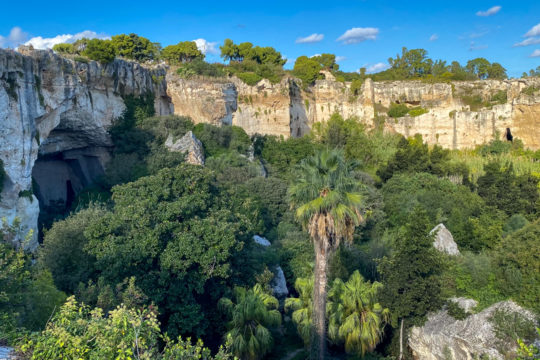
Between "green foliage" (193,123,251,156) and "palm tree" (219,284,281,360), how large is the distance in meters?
15.2

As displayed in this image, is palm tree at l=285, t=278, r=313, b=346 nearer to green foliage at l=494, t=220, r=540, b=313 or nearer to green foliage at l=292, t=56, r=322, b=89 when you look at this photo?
green foliage at l=494, t=220, r=540, b=313

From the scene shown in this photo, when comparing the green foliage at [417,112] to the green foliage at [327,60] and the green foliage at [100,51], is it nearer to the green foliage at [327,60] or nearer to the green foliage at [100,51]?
the green foliage at [327,60]

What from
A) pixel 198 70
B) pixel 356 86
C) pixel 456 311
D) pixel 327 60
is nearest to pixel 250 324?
pixel 456 311

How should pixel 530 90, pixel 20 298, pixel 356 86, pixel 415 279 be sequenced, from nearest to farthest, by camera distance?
pixel 20 298, pixel 415 279, pixel 530 90, pixel 356 86

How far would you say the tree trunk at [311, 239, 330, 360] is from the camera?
36.9ft

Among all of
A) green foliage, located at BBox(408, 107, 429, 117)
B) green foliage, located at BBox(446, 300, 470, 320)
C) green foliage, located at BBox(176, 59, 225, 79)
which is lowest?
green foliage, located at BBox(446, 300, 470, 320)

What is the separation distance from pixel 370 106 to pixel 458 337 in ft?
91.1

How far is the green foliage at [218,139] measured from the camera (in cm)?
2687

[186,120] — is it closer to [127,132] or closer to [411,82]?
→ [127,132]

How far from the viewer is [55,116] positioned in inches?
772

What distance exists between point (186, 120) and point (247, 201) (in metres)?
9.85

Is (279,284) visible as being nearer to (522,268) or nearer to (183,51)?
(522,268)

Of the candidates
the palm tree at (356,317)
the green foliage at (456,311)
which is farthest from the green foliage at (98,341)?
the green foliage at (456,311)

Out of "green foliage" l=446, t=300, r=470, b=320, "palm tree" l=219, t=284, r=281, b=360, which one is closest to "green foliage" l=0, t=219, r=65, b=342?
"palm tree" l=219, t=284, r=281, b=360
